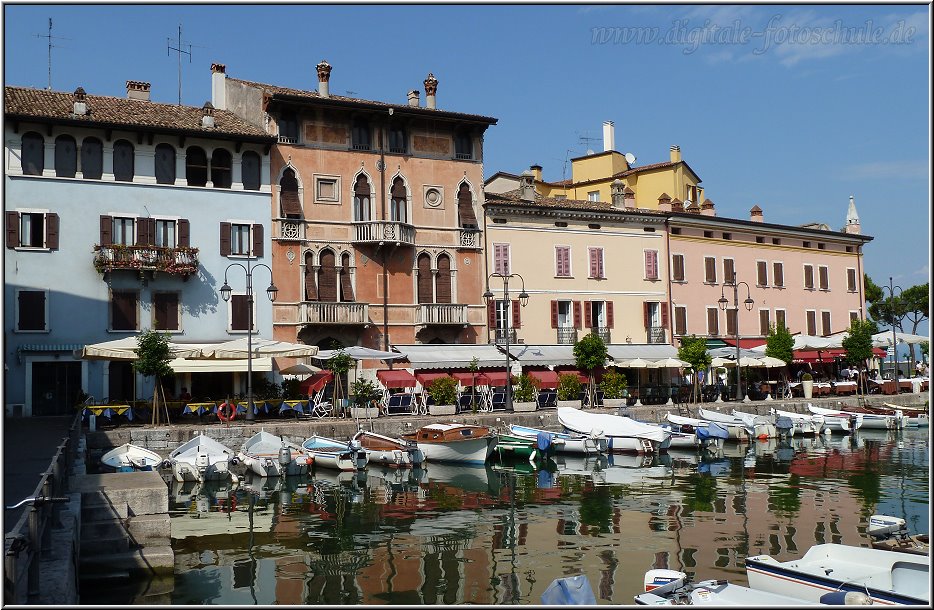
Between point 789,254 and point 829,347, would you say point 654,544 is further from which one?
point 789,254

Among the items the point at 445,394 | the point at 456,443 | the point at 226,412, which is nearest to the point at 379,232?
the point at 445,394

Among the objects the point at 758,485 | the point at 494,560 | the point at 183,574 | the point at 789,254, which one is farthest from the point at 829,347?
the point at 183,574

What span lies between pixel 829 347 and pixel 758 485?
88.4 ft

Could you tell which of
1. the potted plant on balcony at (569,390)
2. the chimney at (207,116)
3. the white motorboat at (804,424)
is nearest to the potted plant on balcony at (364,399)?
the potted plant on balcony at (569,390)

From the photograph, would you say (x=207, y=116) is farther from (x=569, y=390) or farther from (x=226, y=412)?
(x=569, y=390)

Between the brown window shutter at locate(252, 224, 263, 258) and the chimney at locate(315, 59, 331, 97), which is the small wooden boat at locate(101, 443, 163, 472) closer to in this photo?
the brown window shutter at locate(252, 224, 263, 258)

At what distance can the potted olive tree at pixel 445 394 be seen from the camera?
115 ft

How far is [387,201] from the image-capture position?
39312 millimetres

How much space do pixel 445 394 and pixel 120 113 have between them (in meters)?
17.8

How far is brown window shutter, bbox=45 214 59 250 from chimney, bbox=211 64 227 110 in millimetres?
11143

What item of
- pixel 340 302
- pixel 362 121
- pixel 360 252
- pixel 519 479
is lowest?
pixel 519 479

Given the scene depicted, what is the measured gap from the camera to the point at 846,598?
1040cm

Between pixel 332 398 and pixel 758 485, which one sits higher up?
pixel 332 398

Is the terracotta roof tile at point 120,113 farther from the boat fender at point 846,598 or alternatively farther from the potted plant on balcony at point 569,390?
the boat fender at point 846,598
